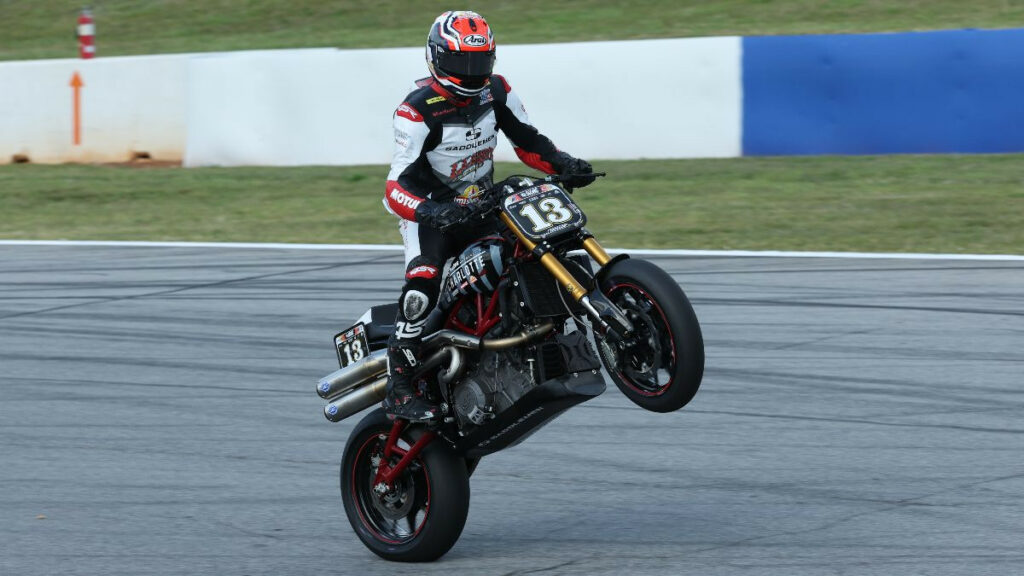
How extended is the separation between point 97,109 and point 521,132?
44.0ft

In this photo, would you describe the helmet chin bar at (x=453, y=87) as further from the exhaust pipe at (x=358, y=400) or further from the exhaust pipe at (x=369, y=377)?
the exhaust pipe at (x=358, y=400)

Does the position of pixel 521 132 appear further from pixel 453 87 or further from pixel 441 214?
pixel 441 214

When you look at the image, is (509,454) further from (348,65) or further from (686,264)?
(348,65)

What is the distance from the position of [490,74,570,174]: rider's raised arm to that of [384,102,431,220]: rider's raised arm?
33 centimetres

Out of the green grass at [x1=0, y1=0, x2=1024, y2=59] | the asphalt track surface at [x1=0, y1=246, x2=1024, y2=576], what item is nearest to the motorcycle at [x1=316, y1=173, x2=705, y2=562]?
the asphalt track surface at [x1=0, y1=246, x2=1024, y2=576]

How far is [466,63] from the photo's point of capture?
506 cm

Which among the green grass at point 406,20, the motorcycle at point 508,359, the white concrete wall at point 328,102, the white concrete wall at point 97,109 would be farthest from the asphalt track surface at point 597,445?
the green grass at point 406,20

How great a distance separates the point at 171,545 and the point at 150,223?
9420 mm

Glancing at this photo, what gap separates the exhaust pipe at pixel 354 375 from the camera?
5535 mm

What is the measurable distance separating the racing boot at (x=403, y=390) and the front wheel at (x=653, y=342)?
2.46 feet

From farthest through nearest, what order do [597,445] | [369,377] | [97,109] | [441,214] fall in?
[97,109] < [597,445] < [369,377] < [441,214]

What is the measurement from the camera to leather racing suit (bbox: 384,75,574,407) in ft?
17.0

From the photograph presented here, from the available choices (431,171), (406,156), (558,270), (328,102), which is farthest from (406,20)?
(558,270)

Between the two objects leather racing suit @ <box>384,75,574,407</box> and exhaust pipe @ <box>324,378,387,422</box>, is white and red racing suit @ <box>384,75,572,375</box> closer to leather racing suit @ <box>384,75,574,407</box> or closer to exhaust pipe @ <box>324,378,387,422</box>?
leather racing suit @ <box>384,75,574,407</box>
